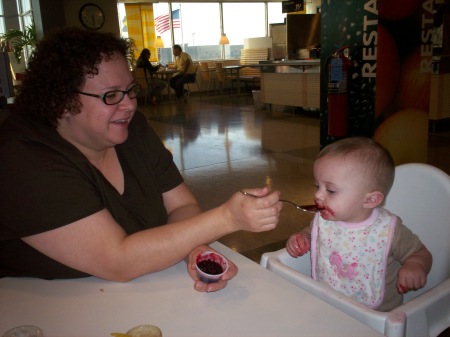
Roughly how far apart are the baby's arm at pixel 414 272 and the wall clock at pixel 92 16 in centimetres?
1024

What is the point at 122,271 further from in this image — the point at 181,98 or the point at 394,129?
the point at 181,98

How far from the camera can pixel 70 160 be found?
44.0 inches

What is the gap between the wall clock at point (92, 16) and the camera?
32.7ft

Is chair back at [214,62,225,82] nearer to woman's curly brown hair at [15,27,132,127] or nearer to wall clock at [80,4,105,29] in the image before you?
wall clock at [80,4,105,29]

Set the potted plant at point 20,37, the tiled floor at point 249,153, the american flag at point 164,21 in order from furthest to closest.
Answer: the american flag at point 164,21 → the potted plant at point 20,37 → the tiled floor at point 249,153

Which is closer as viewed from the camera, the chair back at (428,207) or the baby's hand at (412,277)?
the baby's hand at (412,277)

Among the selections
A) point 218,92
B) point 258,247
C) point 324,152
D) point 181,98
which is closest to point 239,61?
point 218,92

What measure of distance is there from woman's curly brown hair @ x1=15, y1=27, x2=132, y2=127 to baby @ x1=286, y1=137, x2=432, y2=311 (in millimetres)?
773

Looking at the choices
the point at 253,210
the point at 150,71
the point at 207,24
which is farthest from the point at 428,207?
the point at 207,24

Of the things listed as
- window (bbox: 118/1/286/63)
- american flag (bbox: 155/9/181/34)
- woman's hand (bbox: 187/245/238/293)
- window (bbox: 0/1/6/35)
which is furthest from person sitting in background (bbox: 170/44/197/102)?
woman's hand (bbox: 187/245/238/293)

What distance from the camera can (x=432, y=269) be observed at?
4.47 ft

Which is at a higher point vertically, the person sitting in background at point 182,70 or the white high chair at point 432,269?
the person sitting in background at point 182,70

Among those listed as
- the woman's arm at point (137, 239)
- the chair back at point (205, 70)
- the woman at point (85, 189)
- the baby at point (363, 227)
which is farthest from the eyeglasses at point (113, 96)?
the chair back at point (205, 70)

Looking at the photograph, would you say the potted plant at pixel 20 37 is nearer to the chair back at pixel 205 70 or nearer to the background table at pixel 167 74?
the background table at pixel 167 74
